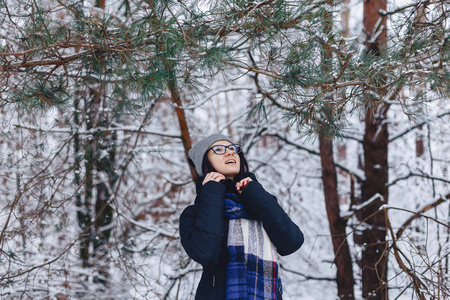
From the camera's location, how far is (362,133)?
177 inches

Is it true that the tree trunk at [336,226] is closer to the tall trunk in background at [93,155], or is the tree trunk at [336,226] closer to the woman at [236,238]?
the tall trunk in background at [93,155]

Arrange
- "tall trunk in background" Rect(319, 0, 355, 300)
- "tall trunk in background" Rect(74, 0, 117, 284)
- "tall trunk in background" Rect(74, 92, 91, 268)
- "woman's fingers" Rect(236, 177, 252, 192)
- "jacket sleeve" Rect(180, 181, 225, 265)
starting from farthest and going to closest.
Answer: "tall trunk in background" Rect(319, 0, 355, 300), "tall trunk in background" Rect(74, 92, 91, 268), "tall trunk in background" Rect(74, 0, 117, 284), "woman's fingers" Rect(236, 177, 252, 192), "jacket sleeve" Rect(180, 181, 225, 265)

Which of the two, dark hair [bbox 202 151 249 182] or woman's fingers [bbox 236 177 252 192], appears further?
dark hair [bbox 202 151 249 182]

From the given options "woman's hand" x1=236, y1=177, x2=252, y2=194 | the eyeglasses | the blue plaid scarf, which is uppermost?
the eyeglasses

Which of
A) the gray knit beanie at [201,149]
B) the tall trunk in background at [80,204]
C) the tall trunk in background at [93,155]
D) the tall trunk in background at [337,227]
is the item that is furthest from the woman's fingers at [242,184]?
the tall trunk in background at [337,227]

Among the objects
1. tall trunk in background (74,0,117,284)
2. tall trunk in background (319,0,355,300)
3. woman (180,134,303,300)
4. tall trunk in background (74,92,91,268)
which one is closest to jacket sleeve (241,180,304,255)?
woman (180,134,303,300)

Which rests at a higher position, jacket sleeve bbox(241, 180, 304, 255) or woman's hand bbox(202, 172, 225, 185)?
woman's hand bbox(202, 172, 225, 185)

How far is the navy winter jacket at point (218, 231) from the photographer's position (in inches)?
64.2

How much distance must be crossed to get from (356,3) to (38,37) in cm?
326

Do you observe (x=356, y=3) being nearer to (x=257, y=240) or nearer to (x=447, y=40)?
(x=447, y=40)

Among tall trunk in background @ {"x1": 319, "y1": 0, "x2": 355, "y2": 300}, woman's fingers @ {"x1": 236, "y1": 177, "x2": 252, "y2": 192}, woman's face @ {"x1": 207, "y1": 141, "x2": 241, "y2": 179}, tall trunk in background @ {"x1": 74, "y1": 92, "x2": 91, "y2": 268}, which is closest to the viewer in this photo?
woman's fingers @ {"x1": 236, "y1": 177, "x2": 252, "y2": 192}

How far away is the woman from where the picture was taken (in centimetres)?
164

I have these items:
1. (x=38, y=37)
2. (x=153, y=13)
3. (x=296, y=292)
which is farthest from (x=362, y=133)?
(x=38, y=37)

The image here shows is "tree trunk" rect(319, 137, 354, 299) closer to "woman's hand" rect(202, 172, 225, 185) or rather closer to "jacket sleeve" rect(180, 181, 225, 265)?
"woman's hand" rect(202, 172, 225, 185)
